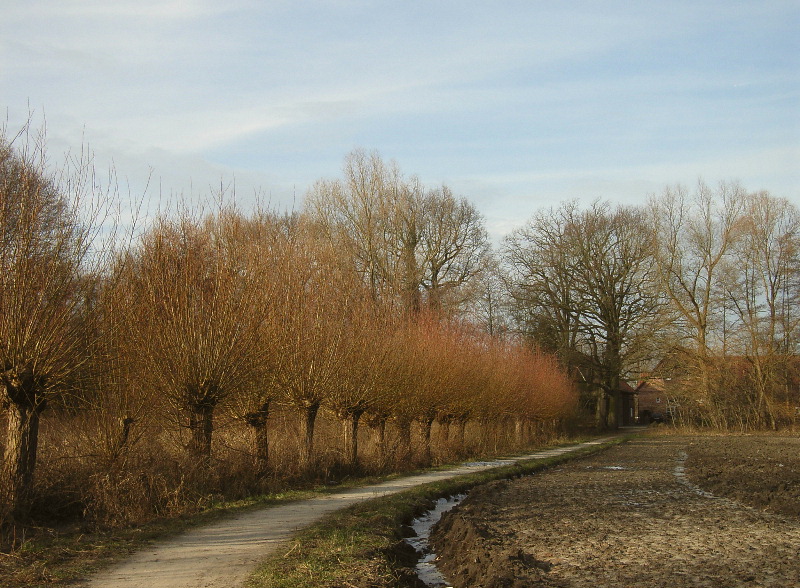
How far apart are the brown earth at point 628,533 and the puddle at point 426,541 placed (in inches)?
6.2

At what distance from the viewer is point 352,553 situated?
842cm

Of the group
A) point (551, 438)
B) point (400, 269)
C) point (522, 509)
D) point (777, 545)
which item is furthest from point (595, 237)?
point (777, 545)

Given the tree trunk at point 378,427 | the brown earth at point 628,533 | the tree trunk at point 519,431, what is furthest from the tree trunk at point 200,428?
the tree trunk at point 519,431

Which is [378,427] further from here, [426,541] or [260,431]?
[426,541]

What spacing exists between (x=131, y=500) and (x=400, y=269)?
22.6 meters

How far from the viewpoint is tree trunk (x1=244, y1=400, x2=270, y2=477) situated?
15.5m

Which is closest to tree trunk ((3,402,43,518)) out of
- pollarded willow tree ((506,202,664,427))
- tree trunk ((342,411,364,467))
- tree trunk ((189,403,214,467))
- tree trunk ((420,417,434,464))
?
tree trunk ((189,403,214,467))

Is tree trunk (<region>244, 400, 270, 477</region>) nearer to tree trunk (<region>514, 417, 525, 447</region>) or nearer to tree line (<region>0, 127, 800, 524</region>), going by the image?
tree line (<region>0, 127, 800, 524</region>)

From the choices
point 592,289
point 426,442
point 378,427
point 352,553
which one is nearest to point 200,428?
point 352,553

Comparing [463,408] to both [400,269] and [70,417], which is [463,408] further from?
[70,417]

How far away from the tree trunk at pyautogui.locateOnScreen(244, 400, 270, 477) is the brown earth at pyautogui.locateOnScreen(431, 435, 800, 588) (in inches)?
174

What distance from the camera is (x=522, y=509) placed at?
1341cm

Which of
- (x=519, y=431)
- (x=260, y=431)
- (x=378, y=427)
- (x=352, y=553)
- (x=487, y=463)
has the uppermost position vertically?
(x=260, y=431)

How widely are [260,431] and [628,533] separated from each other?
843cm
